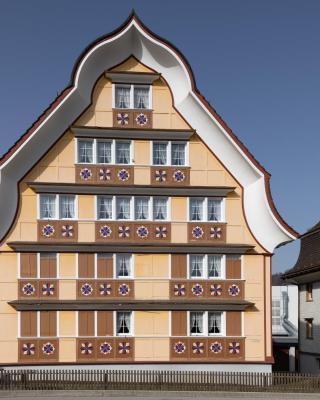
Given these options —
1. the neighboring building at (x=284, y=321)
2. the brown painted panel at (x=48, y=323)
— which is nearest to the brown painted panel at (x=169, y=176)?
the brown painted panel at (x=48, y=323)

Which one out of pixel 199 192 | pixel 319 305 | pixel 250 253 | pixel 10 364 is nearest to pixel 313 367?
pixel 319 305

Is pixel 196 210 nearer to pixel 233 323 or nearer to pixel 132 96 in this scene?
pixel 233 323

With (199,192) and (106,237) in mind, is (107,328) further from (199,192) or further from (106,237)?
(199,192)

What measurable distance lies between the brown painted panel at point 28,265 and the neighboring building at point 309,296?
15527 millimetres

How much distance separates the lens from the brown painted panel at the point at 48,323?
2755cm

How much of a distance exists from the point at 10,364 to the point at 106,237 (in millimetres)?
6939

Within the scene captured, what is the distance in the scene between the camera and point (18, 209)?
2784 centimetres

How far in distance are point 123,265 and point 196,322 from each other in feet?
14.0

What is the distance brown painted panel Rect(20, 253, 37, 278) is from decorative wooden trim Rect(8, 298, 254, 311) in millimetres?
1150

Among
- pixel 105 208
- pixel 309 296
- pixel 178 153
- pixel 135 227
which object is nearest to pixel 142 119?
pixel 178 153

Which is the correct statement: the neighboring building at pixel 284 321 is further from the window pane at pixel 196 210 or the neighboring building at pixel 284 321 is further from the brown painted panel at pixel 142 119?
the brown painted panel at pixel 142 119

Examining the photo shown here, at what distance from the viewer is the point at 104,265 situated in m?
28.1

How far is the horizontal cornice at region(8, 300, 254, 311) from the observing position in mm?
27359

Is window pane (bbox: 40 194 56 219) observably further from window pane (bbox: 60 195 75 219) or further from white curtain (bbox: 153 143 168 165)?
white curtain (bbox: 153 143 168 165)
